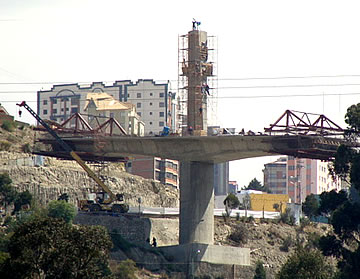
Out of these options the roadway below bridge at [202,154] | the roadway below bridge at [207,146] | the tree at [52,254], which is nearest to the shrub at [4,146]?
the roadway below bridge at [207,146]

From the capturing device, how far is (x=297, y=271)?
93500 millimetres

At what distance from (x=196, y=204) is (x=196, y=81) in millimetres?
14357

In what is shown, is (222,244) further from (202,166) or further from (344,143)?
(344,143)

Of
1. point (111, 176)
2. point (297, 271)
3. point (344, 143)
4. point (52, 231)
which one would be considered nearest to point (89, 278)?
point (52, 231)

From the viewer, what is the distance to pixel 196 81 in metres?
120

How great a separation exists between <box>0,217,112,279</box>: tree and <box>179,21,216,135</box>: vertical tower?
46.9 metres

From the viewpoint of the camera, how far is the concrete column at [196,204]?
381 ft

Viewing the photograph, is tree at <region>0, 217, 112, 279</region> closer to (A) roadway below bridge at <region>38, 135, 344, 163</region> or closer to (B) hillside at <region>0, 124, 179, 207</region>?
(A) roadway below bridge at <region>38, 135, 344, 163</region>

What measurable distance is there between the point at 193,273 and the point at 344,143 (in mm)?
21044

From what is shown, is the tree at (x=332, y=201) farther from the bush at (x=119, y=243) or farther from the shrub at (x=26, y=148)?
the shrub at (x=26, y=148)

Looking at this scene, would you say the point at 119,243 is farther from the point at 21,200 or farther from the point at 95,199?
the point at 21,200

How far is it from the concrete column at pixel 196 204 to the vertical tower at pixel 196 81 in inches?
181

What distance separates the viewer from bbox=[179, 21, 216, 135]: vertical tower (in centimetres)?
11950

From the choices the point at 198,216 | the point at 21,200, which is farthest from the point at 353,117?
the point at 21,200
